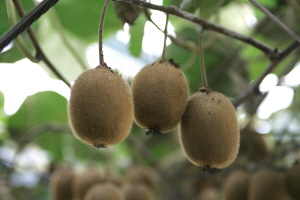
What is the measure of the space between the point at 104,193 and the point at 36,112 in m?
0.87

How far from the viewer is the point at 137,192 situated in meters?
1.19

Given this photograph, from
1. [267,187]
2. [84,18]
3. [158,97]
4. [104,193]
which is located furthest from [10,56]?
[267,187]

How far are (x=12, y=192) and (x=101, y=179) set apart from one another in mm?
672

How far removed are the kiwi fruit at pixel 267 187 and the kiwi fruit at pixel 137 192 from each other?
310 mm

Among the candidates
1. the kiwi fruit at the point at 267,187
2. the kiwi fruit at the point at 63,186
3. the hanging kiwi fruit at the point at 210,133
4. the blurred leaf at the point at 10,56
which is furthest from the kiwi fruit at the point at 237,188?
the blurred leaf at the point at 10,56

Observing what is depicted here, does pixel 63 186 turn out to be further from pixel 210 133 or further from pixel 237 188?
pixel 210 133

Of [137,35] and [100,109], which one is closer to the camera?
[100,109]

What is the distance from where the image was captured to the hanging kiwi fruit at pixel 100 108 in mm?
603

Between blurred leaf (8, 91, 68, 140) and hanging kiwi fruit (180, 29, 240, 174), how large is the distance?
114 cm

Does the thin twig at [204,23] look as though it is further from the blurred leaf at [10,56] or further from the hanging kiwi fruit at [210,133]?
the blurred leaf at [10,56]

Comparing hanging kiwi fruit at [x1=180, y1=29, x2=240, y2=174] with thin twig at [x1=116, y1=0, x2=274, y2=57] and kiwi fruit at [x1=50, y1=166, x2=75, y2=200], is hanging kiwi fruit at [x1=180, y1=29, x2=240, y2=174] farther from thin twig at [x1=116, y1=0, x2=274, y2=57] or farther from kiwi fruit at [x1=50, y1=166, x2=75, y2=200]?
kiwi fruit at [x1=50, y1=166, x2=75, y2=200]

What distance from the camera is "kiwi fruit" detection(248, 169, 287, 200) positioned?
3.27 ft

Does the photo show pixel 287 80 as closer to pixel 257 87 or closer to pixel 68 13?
pixel 257 87

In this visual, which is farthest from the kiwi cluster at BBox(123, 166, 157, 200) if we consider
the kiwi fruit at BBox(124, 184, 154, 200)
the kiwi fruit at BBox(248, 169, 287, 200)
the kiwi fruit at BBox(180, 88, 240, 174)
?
the kiwi fruit at BBox(180, 88, 240, 174)
